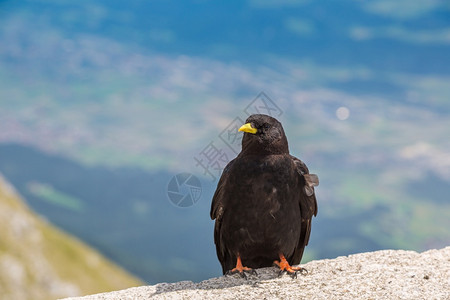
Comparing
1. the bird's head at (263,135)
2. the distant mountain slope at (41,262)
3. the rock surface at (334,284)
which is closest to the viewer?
the rock surface at (334,284)

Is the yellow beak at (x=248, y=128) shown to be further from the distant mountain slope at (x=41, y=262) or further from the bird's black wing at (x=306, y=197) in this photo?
the distant mountain slope at (x=41, y=262)

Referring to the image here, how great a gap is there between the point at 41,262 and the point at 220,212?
66.6 meters

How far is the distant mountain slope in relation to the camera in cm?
6281

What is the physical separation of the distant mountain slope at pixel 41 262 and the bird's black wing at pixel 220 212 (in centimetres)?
5568

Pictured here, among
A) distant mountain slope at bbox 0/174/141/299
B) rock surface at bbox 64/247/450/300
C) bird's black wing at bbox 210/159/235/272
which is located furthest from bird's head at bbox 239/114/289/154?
distant mountain slope at bbox 0/174/141/299

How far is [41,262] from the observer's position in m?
69.4

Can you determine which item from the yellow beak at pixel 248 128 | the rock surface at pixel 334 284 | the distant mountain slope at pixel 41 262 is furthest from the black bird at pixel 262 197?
the distant mountain slope at pixel 41 262

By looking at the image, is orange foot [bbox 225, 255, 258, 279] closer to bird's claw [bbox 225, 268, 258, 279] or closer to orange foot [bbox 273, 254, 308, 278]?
bird's claw [bbox 225, 268, 258, 279]

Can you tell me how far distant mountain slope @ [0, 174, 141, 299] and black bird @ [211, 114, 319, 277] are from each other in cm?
5650

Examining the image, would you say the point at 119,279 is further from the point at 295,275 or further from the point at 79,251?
the point at 295,275

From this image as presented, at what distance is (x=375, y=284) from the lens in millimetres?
8391

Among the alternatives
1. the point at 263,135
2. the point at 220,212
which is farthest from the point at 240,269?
the point at 263,135

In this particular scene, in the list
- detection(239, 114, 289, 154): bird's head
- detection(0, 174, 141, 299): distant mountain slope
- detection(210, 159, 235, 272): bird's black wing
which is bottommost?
detection(210, 159, 235, 272): bird's black wing

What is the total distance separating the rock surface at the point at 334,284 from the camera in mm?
8117
